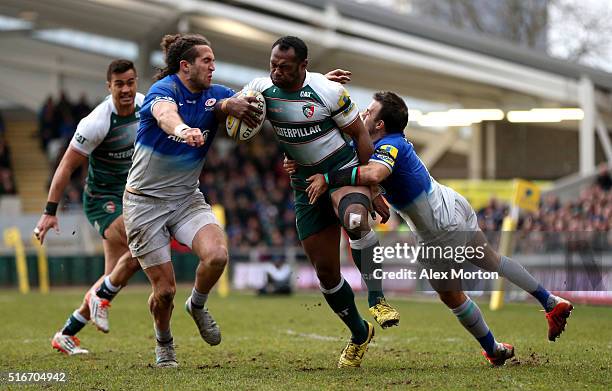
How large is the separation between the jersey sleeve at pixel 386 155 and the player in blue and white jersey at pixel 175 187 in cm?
115

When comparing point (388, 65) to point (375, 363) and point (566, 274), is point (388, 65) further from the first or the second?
point (375, 363)

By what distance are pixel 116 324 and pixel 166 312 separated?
555cm

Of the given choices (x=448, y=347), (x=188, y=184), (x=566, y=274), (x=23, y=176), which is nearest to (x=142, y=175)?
(x=188, y=184)

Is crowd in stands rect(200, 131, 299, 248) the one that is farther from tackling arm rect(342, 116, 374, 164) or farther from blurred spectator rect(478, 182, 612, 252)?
tackling arm rect(342, 116, 374, 164)

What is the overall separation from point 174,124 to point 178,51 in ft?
2.95

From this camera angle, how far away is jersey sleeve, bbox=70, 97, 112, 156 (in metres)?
9.64

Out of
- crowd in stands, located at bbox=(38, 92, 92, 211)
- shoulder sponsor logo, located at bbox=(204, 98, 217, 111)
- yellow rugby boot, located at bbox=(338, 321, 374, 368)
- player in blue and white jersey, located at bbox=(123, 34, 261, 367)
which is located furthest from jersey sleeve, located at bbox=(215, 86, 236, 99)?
crowd in stands, located at bbox=(38, 92, 92, 211)

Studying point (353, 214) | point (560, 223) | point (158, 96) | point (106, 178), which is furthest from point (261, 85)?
point (560, 223)

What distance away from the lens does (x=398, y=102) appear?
8359 millimetres

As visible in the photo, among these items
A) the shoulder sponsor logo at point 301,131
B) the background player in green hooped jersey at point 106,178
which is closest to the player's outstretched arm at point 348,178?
the shoulder sponsor logo at point 301,131

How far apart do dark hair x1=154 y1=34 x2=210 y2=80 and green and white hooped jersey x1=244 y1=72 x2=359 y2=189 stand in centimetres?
52

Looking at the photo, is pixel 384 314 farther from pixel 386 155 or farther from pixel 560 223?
pixel 560 223

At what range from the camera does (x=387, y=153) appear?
8062mm

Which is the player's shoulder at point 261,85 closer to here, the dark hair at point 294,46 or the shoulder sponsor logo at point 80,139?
the dark hair at point 294,46
